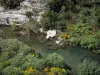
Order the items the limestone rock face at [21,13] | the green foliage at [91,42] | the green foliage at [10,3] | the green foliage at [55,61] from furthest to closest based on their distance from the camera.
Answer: the green foliage at [10,3], the limestone rock face at [21,13], the green foliage at [91,42], the green foliage at [55,61]

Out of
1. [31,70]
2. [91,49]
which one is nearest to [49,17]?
[91,49]

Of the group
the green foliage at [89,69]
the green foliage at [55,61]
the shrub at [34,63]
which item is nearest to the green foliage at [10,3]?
the shrub at [34,63]

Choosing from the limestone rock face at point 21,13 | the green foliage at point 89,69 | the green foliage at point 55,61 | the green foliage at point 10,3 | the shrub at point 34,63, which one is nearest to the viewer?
the green foliage at point 89,69

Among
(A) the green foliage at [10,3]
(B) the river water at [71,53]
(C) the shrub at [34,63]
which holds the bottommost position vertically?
(B) the river water at [71,53]

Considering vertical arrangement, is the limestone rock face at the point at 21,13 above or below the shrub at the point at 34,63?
above

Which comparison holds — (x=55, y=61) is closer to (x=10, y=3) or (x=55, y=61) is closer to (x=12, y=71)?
(x=12, y=71)

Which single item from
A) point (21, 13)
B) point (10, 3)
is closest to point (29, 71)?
point (21, 13)

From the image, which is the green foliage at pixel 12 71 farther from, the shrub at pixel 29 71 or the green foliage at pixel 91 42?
the green foliage at pixel 91 42

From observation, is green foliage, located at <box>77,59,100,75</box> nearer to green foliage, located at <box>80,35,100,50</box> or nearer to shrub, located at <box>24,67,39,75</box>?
shrub, located at <box>24,67,39,75</box>
